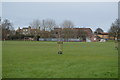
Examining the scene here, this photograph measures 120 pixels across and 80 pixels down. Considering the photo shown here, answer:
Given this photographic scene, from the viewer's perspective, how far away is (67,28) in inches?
3740

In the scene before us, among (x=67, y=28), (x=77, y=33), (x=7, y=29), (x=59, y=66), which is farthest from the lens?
(x=77, y=33)

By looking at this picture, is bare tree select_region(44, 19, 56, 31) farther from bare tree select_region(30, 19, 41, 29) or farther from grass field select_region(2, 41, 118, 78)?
grass field select_region(2, 41, 118, 78)

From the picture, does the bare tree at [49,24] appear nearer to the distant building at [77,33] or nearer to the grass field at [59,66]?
the distant building at [77,33]

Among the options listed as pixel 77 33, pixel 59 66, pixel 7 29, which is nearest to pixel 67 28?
pixel 77 33

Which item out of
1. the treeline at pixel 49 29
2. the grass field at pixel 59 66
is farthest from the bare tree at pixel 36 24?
the grass field at pixel 59 66

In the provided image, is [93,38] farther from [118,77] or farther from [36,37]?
[118,77]

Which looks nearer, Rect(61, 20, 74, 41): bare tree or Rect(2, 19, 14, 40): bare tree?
Rect(2, 19, 14, 40): bare tree

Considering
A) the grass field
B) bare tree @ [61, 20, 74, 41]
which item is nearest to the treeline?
bare tree @ [61, 20, 74, 41]

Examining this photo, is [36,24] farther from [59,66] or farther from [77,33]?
[59,66]

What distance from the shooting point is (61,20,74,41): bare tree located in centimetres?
9481

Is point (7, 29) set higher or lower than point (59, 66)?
higher

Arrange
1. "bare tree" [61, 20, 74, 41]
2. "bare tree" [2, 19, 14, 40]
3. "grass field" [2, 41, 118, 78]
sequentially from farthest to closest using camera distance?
"bare tree" [61, 20, 74, 41]
"bare tree" [2, 19, 14, 40]
"grass field" [2, 41, 118, 78]

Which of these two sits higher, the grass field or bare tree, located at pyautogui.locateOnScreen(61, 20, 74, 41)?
bare tree, located at pyautogui.locateOnScreen(61, 20, 74, 41)

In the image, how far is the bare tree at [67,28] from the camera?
94.8 meters
